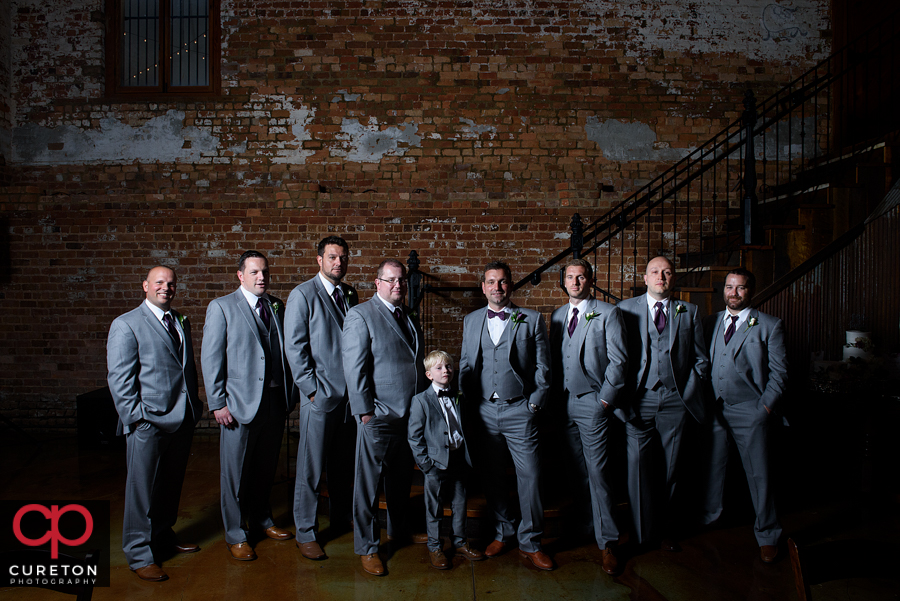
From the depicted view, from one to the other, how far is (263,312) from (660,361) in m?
2.31

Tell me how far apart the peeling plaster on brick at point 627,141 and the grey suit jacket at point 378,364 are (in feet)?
12.0

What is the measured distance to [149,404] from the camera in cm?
282

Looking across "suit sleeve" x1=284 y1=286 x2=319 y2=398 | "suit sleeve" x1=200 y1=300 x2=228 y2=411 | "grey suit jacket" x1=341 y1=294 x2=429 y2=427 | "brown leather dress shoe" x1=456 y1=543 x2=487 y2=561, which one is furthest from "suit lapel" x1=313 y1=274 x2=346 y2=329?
"brown leather dress shoe" x1=456 y1=543 x2=487 y2=561

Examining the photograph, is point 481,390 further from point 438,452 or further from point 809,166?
point 809,166

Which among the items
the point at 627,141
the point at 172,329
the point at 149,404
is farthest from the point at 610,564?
the point at 627,141

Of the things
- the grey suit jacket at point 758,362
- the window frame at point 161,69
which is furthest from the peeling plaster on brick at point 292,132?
the grey suit jacket at point 758,362

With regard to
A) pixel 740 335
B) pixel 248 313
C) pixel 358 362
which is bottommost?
pixel 358 362

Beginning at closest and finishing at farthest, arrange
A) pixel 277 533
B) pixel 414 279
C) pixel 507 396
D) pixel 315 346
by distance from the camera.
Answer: pixel 507 396, pixel 315 346, pixel 277 533, pixel 414 279

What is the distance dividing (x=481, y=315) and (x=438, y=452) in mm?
793

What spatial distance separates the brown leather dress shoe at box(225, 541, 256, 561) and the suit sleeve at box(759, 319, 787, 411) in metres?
3.01

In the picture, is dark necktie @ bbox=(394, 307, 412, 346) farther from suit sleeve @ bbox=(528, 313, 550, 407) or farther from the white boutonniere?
the white boutonniere

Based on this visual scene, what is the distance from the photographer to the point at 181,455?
3004mm

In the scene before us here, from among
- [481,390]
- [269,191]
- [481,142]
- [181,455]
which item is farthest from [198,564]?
[481,142]

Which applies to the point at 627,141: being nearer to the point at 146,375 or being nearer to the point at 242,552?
the point at 146,375
